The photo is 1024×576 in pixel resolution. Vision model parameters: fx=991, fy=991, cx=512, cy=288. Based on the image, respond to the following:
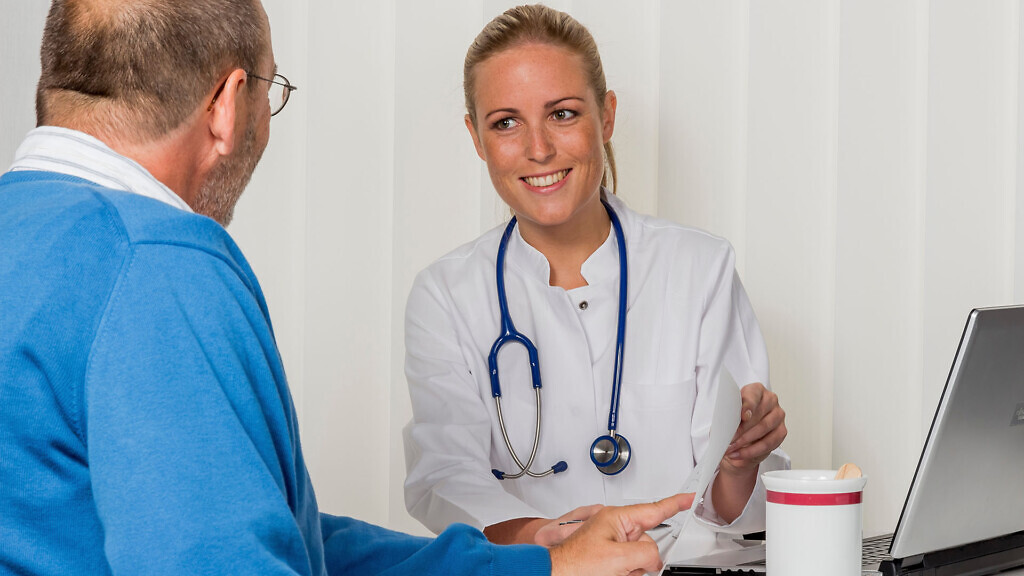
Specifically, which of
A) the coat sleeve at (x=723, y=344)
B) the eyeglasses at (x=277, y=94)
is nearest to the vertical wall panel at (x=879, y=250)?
the coat sleeve at (x=723, y=344)

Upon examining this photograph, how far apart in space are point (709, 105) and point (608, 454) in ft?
3.10

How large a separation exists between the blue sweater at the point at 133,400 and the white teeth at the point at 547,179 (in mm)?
1032

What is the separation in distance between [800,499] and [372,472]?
1.54 metres

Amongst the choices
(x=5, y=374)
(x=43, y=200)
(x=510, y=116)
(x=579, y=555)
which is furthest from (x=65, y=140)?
(x=510, y=116)

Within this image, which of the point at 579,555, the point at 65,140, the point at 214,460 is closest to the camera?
the point at 214,460

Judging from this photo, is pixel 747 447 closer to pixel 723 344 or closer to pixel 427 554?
pixel 723 344

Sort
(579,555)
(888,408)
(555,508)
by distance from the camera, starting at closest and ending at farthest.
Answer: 1. (579,555)
2. (555,508)
3. (888,408)

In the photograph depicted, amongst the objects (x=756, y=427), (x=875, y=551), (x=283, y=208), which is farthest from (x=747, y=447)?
(x=283, y=208)

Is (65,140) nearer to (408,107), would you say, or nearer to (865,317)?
(408,107)

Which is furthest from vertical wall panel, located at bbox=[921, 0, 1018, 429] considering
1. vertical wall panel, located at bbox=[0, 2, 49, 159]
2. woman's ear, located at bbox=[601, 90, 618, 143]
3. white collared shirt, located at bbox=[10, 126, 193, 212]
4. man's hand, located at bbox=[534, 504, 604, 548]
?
vertical wall panel, located at bbox=[0, 2, 49, 159]

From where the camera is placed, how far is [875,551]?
A: 1.15 metres

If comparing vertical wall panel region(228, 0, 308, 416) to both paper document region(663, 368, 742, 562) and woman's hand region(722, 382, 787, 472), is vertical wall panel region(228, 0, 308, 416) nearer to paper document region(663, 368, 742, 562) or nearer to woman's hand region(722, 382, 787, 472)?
woman's hand region(722, 382, 787, 472)

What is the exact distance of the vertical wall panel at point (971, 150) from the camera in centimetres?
210

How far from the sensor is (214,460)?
0.65 metres
